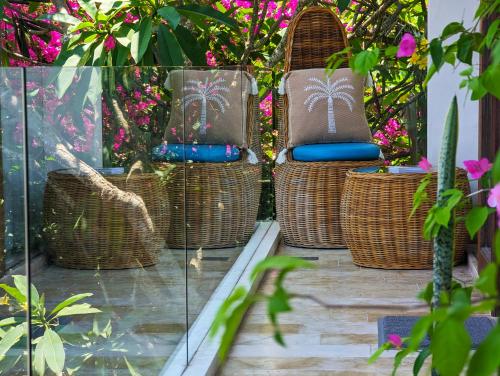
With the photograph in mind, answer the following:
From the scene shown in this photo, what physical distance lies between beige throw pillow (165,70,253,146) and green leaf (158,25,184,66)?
144mm

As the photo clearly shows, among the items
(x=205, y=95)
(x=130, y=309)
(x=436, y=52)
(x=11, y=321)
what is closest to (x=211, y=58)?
(x=205, y=95)

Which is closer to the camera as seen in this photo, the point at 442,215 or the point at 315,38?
the point at 442,215

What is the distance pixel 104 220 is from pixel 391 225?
8.74ft

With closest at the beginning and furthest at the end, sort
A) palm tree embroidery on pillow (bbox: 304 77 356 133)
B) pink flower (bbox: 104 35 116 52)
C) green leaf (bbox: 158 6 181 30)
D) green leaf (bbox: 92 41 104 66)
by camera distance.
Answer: green leaf (bbox: 158 6 181 30) < green leaf (bbox: 92 41 104 66) < pink flower (bbox: 104 35 116 52) < palm tree embroidery on pillow (bbox: 304 77 356 133)

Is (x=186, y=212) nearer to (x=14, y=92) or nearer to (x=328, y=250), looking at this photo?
(x=14, y=92)

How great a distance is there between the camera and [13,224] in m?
1.65

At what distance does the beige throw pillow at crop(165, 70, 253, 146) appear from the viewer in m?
2.79

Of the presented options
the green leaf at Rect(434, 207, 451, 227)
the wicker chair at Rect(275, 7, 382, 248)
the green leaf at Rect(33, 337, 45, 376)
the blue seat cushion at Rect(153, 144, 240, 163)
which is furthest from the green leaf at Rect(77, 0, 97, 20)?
the green leaf at Rect(434, 207, 451, 227)

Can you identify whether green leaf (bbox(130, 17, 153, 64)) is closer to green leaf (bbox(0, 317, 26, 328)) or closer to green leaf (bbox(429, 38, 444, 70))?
green leaf (bbox(0, 317, 26, 328))

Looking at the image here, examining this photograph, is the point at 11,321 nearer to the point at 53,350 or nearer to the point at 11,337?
the point at 11,337

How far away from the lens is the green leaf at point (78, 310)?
6.00 ft

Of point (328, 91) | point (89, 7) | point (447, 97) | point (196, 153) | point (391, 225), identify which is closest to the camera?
point (196, 153)

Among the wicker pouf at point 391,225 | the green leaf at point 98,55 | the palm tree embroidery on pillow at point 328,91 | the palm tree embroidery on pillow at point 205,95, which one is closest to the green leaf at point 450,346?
the palm tree embroidery on pillow at point 205,95

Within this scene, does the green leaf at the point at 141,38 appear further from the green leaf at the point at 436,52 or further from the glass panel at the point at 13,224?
the green leaf at the point at 436,52
